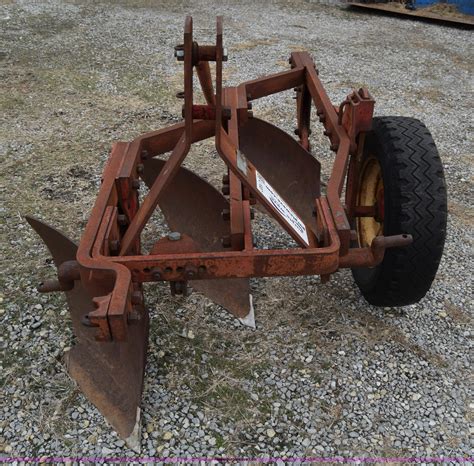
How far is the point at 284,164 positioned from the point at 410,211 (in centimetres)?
116

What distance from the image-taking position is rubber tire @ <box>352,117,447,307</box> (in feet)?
7.72

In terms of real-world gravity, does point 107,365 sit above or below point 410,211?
below

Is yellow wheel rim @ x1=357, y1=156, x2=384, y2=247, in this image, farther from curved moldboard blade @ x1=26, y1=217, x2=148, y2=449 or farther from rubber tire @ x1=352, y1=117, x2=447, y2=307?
curved moldboard blade @ x1=26, y1=217, x2=148, y2=449

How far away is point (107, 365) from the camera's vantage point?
7.57 ft

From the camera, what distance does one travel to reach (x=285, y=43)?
732 centimetres

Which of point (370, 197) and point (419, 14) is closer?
point (370, 197)

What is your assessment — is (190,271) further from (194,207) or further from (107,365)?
(194,207)

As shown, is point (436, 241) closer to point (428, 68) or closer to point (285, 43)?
point (428, 68)

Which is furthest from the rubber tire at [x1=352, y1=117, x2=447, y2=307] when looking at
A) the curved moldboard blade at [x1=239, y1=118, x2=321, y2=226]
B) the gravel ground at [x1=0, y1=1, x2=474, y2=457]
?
the curved moldboard blade at [x1=239, y1=118, x2=321, y2=226]

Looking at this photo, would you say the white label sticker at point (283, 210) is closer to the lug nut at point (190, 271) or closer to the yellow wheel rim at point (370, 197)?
the lug nut at point (190, 271)

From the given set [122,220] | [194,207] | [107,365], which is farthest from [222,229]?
[107,365]

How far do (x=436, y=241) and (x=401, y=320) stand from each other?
2.01 ft

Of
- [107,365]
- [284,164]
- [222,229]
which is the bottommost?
[107,365]

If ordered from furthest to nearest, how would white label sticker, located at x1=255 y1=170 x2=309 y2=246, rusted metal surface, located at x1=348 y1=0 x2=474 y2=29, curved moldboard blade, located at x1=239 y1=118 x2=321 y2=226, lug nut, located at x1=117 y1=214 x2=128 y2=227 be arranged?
rusted metal surface, located at x1=348 y1=0 x2=474 y2=29 < curved moldboard blade, located at x1=239 y1=118 x2=321 y2=226 < lug nut, located at x1=117 y1=214 x2=128 y2=227 < white label sticker, located at x1=255 y1=170 x2=309 y2=246
